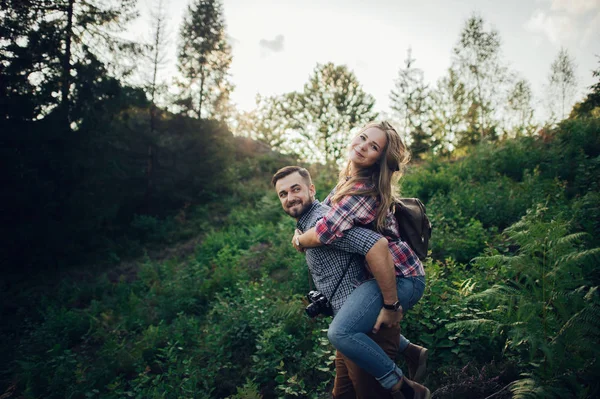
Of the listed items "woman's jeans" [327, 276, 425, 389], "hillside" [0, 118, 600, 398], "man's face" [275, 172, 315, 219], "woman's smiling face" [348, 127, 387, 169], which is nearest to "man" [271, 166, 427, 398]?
"man's face" [275, 172, 315, 219]

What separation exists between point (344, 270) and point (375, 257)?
415 millimetres

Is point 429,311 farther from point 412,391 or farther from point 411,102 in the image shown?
point 411,102

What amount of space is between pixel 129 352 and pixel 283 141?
35887 mm

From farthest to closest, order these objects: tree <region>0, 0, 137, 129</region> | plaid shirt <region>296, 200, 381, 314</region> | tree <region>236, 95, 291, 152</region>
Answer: tree <region>236, 95, 291, 152</region>
tree <region>0, 0, 137, 129</region>
plaid shirt <region>296, 200, 381, 314</region>

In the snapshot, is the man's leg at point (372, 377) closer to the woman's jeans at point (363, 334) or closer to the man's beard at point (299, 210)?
the woman's jeans at point (363, 334)

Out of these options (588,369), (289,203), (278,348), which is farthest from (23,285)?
(588,369)

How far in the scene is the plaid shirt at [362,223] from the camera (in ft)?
7.84

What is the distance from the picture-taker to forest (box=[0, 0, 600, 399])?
3.23 m

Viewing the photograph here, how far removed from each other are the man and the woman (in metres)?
0.10

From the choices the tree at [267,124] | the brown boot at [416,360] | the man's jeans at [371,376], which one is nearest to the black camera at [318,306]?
the man's jeans at [371,376]

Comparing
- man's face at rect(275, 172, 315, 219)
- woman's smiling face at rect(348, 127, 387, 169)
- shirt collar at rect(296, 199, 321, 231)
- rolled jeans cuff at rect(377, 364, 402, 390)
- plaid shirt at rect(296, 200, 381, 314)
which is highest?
woman's smiling face at rect(348, 127, 387, 169)

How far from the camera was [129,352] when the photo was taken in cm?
573

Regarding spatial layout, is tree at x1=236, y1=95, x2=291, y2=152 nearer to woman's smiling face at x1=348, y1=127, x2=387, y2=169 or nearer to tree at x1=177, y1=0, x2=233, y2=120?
tree at x1=177, y1=0, x2=233, y2=120

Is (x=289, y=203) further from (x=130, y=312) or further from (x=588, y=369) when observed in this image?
(x=130, y=312)
